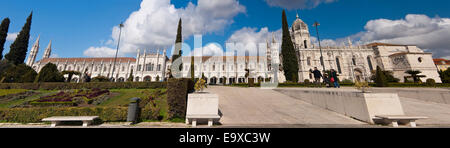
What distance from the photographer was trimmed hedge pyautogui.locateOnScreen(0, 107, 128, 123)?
553 centimetres

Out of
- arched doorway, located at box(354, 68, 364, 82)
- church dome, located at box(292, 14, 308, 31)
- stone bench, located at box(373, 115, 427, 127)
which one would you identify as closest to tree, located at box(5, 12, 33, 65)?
stone bench, located at box(373, 115, 427, 127)

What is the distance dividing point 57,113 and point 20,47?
180 feet

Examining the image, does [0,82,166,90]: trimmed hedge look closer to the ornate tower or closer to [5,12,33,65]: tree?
[5,12,33,65]: tree

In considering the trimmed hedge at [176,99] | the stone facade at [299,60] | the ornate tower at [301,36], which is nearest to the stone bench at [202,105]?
the trimmed hedge at [176,99]

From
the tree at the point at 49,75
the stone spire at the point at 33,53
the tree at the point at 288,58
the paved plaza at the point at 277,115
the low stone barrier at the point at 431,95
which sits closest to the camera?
the paved plaza at the point at 277,115

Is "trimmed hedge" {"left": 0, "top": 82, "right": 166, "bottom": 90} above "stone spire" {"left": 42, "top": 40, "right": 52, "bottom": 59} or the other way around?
the other way around

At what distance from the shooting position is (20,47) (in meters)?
35.8

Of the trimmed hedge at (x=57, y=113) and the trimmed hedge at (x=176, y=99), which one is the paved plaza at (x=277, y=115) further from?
the trimmed hedge at (x=57, y=113)

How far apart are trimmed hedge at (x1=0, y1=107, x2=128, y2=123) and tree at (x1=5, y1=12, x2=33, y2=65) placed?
51005 millimetres

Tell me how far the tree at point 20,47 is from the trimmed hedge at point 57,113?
2008 inches

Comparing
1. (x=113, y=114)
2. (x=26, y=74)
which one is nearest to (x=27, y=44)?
(x=26, y=74)

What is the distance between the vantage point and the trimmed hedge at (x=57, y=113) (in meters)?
5.53

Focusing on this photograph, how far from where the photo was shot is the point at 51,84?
49.7ft
